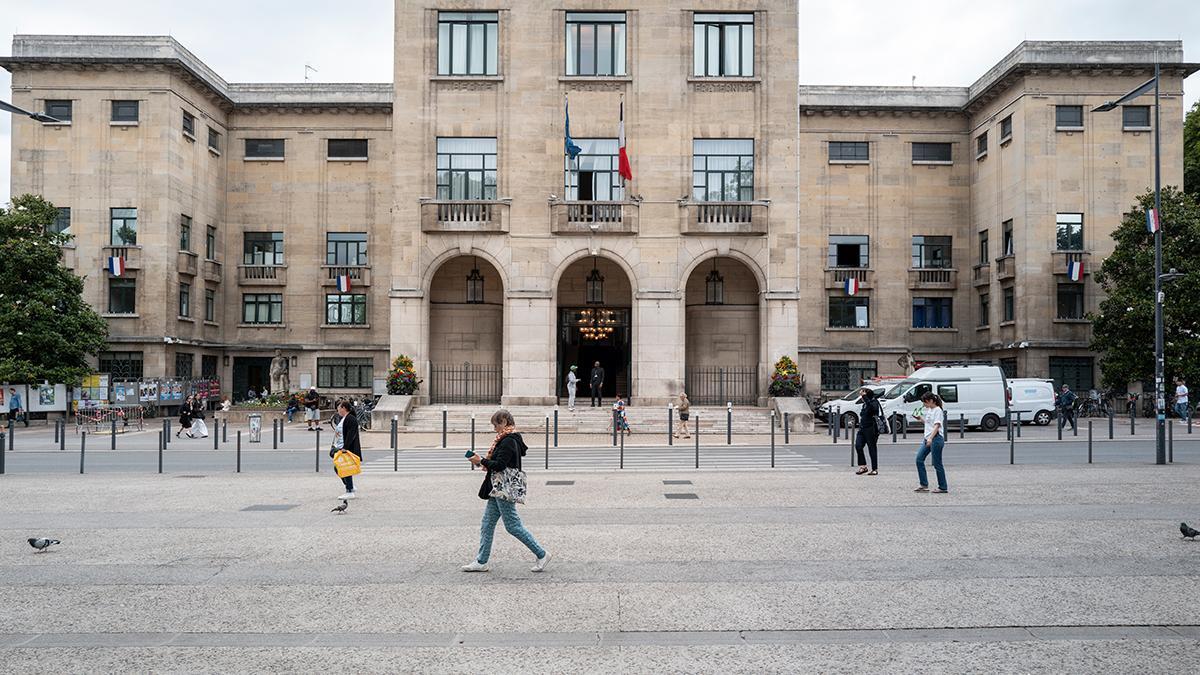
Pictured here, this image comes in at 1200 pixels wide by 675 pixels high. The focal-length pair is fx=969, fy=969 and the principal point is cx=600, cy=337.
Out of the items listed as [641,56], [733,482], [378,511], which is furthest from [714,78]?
[378,511]

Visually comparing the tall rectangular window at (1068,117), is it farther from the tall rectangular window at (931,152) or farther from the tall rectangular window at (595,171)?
the tall rectangular window at (595,171)

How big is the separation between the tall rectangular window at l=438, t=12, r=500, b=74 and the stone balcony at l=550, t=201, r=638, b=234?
6.69m

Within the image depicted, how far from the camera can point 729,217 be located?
3969 centimetres

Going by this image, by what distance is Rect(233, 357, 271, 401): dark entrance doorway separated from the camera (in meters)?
52.9

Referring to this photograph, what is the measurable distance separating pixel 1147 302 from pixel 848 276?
1547 centimetres

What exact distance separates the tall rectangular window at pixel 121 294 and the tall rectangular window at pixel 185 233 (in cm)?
298

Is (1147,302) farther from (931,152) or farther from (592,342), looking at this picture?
(592,342)

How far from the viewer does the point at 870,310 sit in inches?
2077

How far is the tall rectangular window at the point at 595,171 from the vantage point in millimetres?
40031

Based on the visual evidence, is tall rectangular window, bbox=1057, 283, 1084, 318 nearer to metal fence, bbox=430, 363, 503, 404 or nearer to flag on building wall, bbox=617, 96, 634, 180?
flag on building wall, bbox=617, 96, 634, 180

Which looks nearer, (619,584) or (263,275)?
(619,584)

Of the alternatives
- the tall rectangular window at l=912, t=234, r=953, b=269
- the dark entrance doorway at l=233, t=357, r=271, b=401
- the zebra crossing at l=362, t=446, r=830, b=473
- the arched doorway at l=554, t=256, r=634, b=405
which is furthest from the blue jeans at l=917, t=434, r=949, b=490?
the dark entrance doorway at l=233, t=357, r=271, b=401

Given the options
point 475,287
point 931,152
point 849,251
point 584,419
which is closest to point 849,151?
point 931,152

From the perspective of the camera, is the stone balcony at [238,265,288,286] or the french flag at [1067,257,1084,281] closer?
the french flag at [1067,257,1084,281]
